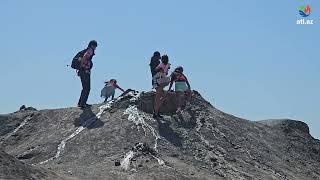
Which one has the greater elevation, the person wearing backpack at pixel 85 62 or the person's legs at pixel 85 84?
the person wearing backpack at pixel 85 62

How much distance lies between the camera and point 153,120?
18016mm

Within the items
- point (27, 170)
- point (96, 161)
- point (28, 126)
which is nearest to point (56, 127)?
point (28, 126)

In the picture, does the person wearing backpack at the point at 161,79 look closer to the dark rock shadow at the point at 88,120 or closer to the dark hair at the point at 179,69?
the dark hair at the point at 179,69

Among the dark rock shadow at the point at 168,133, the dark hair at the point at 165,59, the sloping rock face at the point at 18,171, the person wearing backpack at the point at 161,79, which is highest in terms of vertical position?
the dark hair at the point at 165,59

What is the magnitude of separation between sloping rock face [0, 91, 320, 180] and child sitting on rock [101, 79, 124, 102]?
0.79m

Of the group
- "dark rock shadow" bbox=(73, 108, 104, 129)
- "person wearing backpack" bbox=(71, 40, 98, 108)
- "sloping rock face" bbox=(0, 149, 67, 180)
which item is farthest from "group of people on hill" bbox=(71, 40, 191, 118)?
"sloping rock face" bbox=(0, 149, 67, 180)

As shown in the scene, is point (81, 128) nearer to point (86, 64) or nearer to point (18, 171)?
point (86, 64)

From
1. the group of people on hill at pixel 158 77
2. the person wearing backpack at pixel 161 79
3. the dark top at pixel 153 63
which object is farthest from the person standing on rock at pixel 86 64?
the person wearing backpack at pixel 161 79

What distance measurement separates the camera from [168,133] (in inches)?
682

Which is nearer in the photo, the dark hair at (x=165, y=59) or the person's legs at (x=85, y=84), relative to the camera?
the dark hair at (x=165, y=59)

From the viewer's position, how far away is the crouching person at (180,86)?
17.9 metres

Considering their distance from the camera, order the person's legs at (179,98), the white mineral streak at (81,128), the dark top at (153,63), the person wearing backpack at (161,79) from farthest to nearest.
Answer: the dark top at (153,63)
the person's legs at (179,98)
the person wearing backpack at (161,79)
the white mineral streak at (81,128)

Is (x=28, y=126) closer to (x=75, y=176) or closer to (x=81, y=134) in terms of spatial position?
(x=81, y=134)

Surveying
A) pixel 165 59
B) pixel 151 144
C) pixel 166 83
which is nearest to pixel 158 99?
pixel 166 83
